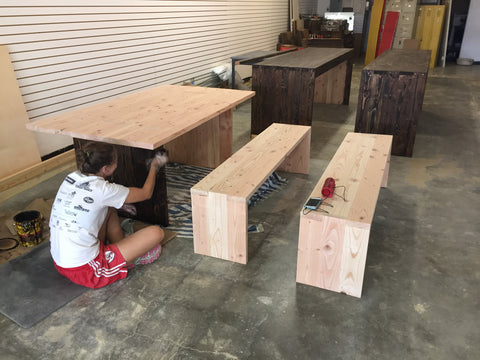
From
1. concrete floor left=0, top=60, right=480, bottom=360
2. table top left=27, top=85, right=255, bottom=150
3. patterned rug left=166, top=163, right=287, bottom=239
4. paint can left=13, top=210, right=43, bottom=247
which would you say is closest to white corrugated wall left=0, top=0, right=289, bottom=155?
table top left=27, top=85, right=255, bottom=150

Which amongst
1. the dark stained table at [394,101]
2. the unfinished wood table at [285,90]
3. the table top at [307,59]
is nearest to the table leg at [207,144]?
the unfinished wood table at [285,90]

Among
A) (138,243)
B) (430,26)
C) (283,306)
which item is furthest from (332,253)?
(430,26)

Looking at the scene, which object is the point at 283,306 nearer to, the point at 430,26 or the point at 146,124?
the point at 146,124

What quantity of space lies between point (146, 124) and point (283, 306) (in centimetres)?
150

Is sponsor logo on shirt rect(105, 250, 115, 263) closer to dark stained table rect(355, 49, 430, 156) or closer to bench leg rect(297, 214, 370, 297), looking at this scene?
bench leg rect(297, 214, 370, 297)

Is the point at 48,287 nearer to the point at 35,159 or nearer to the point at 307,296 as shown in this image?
the point at 307,296

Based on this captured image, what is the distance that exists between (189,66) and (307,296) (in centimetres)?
528

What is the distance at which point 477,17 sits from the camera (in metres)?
10.9

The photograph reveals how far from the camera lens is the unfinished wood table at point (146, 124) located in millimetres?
2477

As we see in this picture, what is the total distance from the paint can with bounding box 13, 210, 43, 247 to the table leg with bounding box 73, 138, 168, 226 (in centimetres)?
57

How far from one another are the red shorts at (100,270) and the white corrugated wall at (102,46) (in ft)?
7.59

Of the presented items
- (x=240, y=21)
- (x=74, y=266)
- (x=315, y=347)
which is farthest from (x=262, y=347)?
(x=240, y=21)

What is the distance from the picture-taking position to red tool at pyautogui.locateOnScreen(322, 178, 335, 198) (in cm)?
225

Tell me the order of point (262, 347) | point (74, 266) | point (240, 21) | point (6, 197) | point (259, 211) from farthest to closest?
point (240, 21), point (6, 197), point (259, 211), point (74, 266), point (262, 347)
